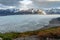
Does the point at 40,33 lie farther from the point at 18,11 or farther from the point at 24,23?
the point at 18,11

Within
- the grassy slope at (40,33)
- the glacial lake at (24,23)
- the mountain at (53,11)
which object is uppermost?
the mountain at (53,11)

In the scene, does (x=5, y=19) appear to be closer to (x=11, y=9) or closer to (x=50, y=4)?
(x=11, y=9)

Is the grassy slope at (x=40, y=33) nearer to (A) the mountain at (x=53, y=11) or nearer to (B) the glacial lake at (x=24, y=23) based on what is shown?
(B) the glacial lake at (x=24, y=23)

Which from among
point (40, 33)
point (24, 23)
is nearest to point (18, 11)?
point (24, 23)

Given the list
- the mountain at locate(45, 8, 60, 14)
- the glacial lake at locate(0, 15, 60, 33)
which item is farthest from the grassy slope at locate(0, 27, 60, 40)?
the mountain at locate(45, 8, 60, 14)

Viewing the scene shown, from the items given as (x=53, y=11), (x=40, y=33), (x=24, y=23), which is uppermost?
(x=53, y=11)

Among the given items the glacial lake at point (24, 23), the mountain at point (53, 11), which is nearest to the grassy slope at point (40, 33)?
the glacial lake at point (24, 23)

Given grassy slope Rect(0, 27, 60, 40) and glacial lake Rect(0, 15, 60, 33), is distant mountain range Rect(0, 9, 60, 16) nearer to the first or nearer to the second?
glacial lake Rect(0, 15, 60, 33)

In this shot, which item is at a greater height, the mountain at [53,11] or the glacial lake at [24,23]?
the mountain at [53,11]
